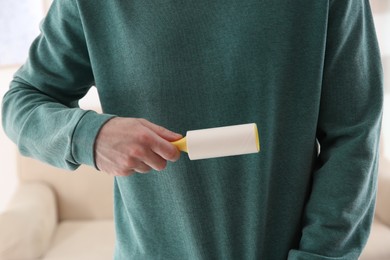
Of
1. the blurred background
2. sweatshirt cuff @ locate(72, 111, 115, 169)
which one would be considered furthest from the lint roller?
the blurred background

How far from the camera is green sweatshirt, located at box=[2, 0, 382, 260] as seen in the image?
61 centimetres

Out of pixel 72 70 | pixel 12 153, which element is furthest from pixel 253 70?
pixel 12 153

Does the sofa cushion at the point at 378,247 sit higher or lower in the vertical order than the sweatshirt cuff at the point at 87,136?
lower

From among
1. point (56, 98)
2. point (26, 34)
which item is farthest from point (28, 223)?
point (56, 98)

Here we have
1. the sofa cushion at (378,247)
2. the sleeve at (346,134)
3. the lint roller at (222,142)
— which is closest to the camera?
the lint roller at (222,142)

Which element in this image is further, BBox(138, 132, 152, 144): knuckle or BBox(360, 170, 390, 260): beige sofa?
BBox(360, 170, 390, 260): beige sofa

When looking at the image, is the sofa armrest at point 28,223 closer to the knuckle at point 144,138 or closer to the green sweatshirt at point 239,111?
the green sweatshirt at point 239,111

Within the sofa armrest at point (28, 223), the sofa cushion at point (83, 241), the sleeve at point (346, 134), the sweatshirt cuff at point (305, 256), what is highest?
the sleeve at point (346, 134)

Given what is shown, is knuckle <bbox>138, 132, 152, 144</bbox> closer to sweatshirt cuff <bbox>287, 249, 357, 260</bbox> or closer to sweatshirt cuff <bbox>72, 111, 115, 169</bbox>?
sweatshirt cuff <bbox>72, 111, 115, 169</bbox>

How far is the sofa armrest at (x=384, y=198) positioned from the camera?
1.78 m

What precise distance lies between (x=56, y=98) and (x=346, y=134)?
453 mm

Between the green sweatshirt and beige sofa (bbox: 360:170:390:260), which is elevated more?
the green sweatshirt

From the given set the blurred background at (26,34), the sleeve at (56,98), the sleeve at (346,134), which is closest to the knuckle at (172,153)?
the sleeve at (56,98)

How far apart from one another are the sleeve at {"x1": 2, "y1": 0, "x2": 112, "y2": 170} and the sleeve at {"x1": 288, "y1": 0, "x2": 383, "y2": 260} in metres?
Answer: 0.31
